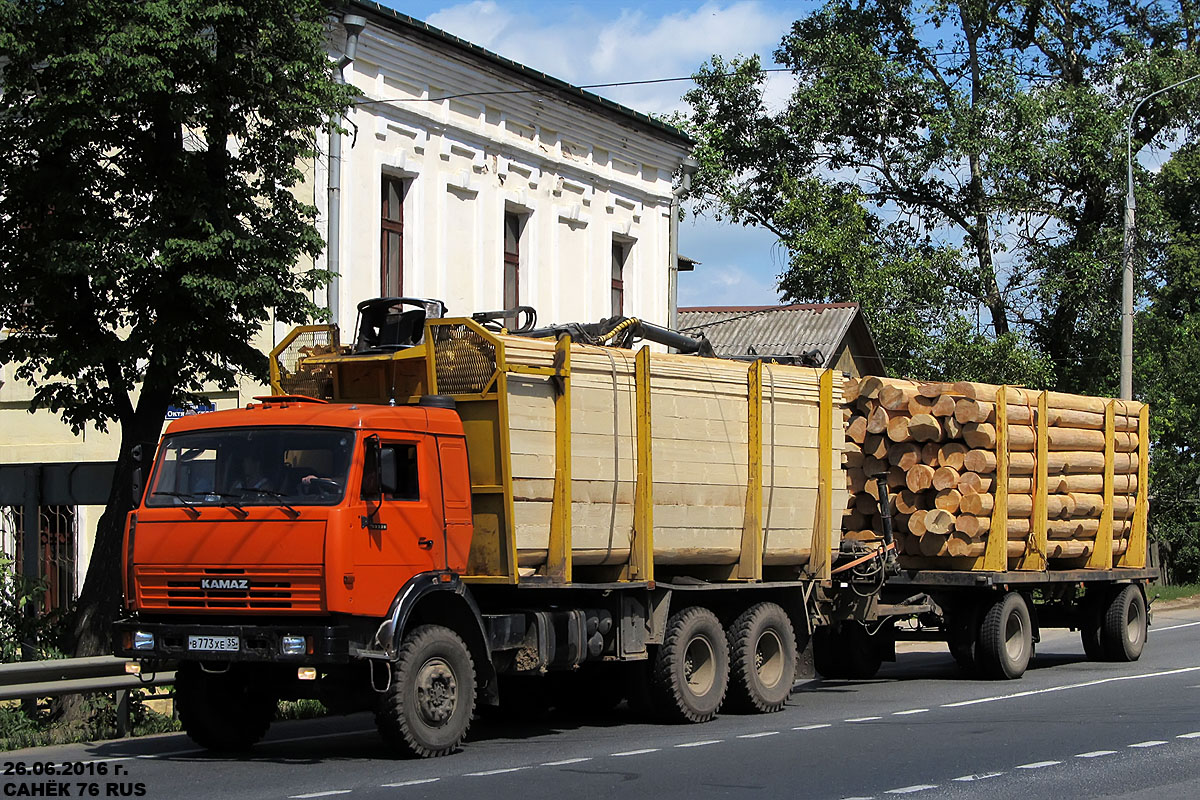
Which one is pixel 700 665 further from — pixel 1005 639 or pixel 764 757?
pixel 1005 639

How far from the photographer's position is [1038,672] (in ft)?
61.6

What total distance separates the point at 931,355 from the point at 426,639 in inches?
998

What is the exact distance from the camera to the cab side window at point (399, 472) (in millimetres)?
11547

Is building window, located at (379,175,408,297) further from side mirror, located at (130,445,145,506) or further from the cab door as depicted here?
the cab door

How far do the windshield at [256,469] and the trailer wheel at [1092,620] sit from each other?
1207 centimetres

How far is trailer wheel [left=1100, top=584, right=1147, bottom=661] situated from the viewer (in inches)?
779

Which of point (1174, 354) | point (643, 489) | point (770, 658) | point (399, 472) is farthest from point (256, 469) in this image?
point (1174, 354)

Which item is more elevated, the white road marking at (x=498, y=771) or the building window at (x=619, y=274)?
the building window at (x=619, y=274)

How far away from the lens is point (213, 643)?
11.1m

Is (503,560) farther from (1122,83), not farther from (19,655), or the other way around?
(1122,83)

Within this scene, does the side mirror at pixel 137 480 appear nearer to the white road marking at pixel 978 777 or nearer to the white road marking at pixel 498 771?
the white road marking at pixel 498 771

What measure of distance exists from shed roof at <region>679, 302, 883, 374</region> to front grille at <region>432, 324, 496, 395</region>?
1967 centimetres

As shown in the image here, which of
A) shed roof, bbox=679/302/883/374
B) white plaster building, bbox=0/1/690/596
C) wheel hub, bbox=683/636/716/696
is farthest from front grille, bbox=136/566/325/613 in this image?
shed roof, bbox=679/302/883/374

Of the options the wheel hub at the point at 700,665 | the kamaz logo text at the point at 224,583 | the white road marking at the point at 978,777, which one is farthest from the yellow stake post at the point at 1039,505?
the kamaz logo text at the point at 224,583
